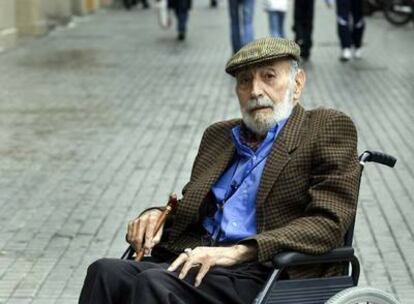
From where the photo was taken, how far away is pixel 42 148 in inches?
372

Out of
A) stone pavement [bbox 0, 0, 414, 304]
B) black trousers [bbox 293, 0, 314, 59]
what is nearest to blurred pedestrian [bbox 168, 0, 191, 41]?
stone pavement [bbox 0, 0, 414, 304]

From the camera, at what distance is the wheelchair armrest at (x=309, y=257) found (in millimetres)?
3750

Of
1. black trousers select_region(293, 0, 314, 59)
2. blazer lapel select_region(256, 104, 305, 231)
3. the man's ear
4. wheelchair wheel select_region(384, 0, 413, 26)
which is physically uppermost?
the man's ear

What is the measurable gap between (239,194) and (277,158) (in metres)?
0.19

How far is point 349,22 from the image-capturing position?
51.8 ft

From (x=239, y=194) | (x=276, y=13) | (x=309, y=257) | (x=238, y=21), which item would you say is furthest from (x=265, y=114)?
(x=276, y=13)

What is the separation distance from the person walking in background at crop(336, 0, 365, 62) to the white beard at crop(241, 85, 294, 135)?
1140 cm

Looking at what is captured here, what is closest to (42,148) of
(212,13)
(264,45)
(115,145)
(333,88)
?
(115,145)

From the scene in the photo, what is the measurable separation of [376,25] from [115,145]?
1481cm

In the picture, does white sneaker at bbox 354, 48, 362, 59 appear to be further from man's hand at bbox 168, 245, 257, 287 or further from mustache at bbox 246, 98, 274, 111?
man's hand at bbox 168, 245, 257, 287

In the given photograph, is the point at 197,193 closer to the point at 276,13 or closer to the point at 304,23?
the point at 276,13

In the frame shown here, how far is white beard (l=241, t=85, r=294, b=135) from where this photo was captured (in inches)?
163

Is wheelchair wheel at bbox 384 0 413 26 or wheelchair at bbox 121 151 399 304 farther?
wheelchair wheel at bbox 384 0 413 26

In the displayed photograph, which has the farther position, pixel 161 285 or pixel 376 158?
pixel 376 158
